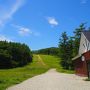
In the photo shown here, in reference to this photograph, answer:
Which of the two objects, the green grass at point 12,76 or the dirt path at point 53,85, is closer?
the dirt path at point 53,85

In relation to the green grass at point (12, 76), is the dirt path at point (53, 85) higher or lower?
lower

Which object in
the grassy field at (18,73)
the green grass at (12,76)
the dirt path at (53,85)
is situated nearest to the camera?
the dirt path at (53,85)

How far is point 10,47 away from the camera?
374ft

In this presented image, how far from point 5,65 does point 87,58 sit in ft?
228

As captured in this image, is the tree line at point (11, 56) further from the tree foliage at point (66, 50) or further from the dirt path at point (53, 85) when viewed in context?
the dirt path at point (53, 85)

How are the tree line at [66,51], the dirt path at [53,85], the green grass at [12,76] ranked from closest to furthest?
the dirt path at [53,85]
the green grass at [12,76]
the tree line at [66,51]

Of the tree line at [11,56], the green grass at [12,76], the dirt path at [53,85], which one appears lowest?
the dirt path at [53,85]

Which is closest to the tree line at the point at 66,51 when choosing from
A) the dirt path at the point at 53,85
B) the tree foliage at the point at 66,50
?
the tree foliage at the point at 66,50

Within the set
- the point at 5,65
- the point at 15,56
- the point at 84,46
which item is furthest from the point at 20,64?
the point at 84,46

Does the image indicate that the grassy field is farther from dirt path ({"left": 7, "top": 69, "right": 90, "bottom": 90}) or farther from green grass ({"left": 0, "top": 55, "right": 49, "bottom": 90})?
dirt path ({"left": 7, "top": 69, "right": 90, "bottom": 90})

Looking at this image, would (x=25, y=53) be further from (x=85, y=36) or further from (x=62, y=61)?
(x=85, y=36)

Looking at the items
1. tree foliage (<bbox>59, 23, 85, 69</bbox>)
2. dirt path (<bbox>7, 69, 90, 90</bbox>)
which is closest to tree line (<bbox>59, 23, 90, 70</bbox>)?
tree foliage (<bbox>59, 23, 85, 69</bbox>)

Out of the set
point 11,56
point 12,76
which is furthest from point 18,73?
point 11,56

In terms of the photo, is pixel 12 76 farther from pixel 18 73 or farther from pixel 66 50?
pixel 66 50
